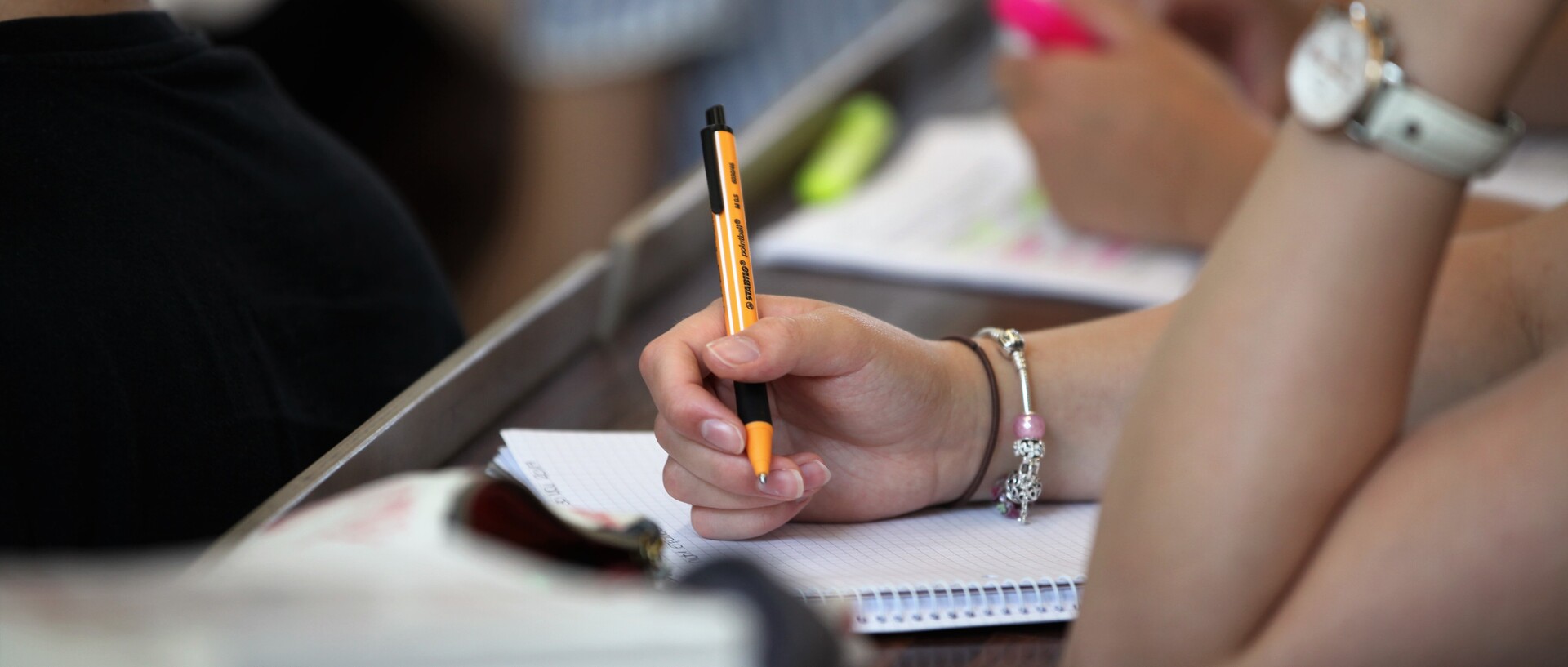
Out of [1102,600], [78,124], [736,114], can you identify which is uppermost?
[78,124]

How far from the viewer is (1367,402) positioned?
428 millimetres

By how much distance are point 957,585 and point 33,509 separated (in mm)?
368

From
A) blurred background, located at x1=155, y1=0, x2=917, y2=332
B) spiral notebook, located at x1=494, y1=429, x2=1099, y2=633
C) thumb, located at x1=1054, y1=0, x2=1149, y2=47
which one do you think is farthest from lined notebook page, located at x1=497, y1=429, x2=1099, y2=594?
blurred background, located at x1=155, y1=0, x2=917, y2=332

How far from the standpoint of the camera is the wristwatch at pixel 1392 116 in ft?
1.33

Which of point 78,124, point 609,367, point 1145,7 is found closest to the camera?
point 78,124

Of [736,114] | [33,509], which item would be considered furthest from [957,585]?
[736,114]

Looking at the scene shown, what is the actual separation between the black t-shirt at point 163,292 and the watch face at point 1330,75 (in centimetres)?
46

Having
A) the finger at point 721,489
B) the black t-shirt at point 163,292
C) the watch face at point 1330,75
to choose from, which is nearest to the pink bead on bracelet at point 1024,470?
the finger at point 721,489

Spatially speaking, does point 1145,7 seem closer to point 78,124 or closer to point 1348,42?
point 1348,42

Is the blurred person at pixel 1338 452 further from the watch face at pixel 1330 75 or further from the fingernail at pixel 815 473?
the fingernail at pixel 815 473

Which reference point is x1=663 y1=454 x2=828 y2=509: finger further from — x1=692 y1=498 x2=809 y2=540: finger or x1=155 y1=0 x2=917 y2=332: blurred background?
x1=155 y1=0 x2=917 y2=332: blurred background

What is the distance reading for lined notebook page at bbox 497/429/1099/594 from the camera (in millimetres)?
521

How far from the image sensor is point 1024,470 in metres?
0.61

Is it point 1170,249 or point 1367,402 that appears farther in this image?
point 1170,249
